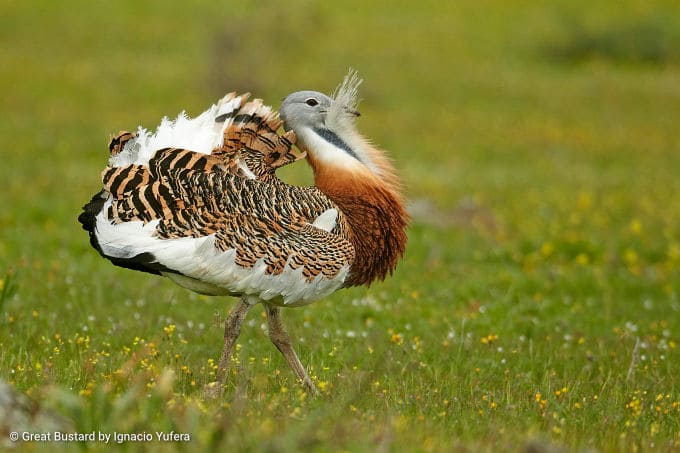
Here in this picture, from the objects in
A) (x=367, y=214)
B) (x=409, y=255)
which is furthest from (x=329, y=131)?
(x=409, y=255)

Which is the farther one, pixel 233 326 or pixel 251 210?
pixel 233 326

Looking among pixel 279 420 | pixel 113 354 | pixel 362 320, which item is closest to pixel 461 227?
pixel 362 320

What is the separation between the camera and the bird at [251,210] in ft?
16.1

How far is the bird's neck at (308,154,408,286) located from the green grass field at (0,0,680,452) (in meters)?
0.55

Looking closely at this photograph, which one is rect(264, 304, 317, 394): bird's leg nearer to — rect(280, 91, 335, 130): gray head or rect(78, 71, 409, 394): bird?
rect(78, 71, 409, 394): bird

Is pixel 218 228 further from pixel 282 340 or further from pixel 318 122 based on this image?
pixel 318 122

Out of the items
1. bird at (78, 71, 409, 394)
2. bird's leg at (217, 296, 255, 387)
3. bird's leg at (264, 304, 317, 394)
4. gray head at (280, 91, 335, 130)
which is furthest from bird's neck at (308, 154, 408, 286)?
bird's leg at (217, 296, 255, 387)

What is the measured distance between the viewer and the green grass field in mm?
4418

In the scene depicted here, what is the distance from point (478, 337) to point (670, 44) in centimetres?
1921

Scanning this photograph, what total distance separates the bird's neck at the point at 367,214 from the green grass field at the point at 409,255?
548 millimetres

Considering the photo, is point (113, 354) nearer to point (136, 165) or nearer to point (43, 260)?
point (136, 165)

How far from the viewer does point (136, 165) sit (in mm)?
5133

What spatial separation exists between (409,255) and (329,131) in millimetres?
3478

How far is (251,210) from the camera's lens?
5.01 m
